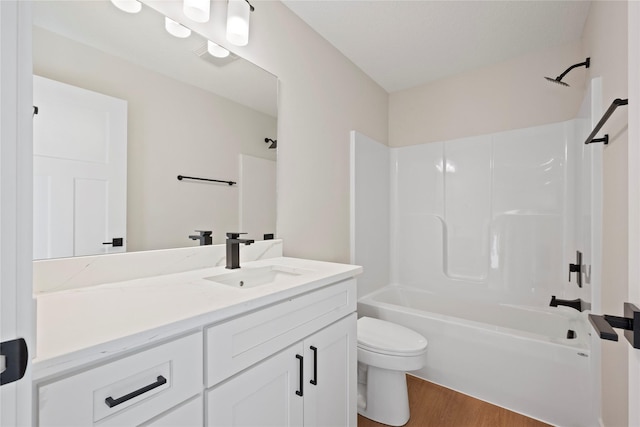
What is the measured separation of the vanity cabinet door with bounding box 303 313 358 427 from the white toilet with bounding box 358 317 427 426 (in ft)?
1.14

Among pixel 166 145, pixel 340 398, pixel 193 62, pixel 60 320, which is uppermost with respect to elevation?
pixel 193 62

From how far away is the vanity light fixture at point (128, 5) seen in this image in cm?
115

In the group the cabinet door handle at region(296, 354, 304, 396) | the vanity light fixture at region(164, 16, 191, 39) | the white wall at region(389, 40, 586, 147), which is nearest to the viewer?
the cabinet door handle at region(296, 354, 304, 396)

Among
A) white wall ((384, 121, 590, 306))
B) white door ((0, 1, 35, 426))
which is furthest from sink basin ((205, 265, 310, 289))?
white wall ((384, 121, 590, 306))

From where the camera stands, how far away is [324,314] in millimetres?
1209

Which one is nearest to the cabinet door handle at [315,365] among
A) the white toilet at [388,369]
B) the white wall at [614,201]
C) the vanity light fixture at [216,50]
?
the white toilet at [388,369]

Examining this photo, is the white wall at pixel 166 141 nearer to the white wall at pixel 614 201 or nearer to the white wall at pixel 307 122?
the white wall at pixel 307 122

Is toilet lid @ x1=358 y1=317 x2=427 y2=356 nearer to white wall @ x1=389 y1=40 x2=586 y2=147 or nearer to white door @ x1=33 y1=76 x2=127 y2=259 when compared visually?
white door @ x1=33 y1=76 x2=127 y2=259

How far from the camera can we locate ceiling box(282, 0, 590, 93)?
186cm

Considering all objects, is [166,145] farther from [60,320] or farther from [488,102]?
[488,102]

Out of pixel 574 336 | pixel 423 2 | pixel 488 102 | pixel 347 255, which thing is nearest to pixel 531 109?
pixel 488 102

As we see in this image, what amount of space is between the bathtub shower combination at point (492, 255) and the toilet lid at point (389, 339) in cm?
31

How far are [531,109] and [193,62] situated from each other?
2.51 m

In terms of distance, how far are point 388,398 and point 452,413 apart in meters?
0.44
